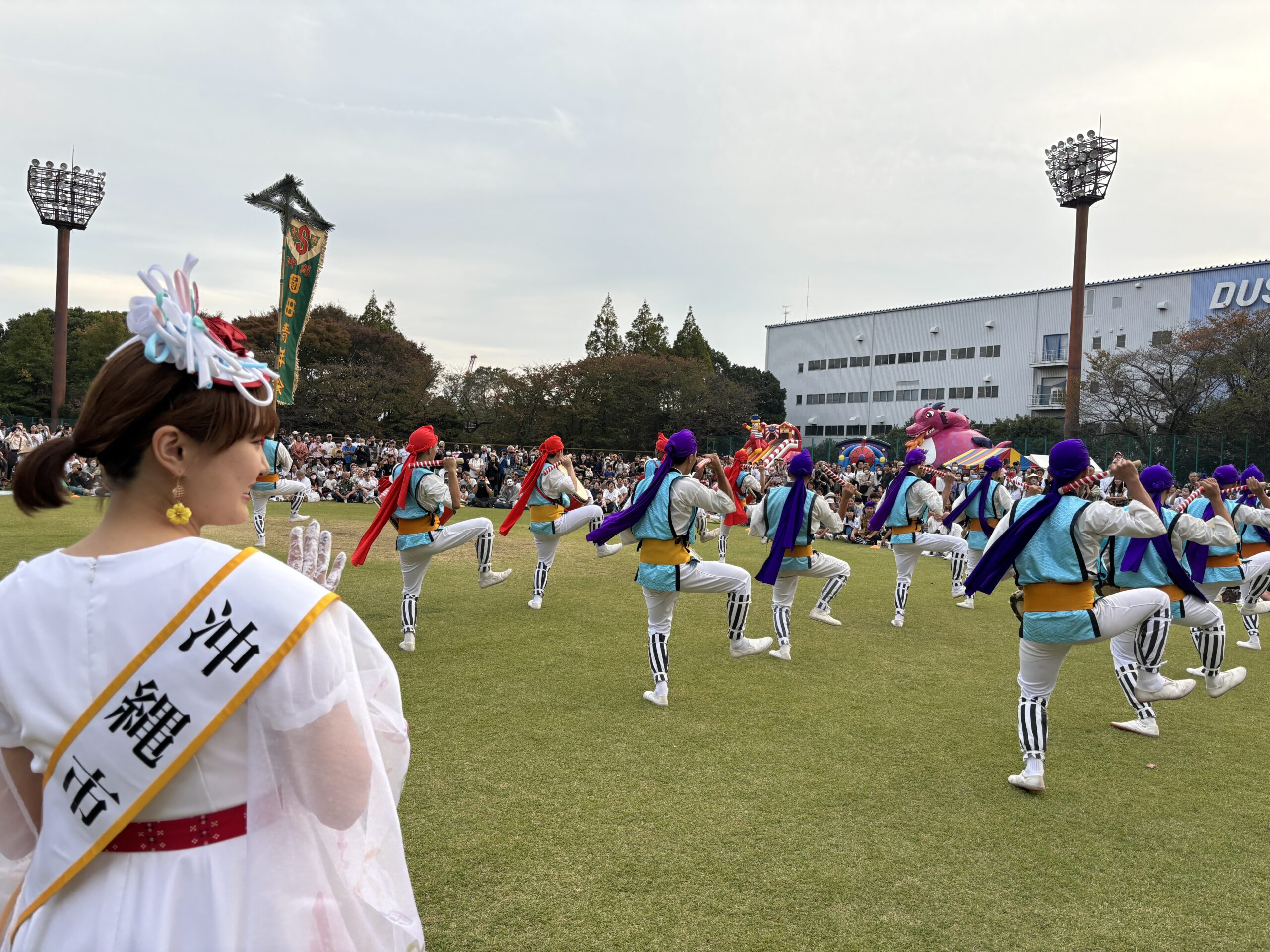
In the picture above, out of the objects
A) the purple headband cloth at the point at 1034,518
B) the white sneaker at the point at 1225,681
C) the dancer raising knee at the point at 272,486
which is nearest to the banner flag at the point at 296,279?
the dancer raising knee at the point at 272,486

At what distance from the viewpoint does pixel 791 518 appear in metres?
7.78

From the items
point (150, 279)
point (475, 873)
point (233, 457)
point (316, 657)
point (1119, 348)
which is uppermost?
point (1119, 348)

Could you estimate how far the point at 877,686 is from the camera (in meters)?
6.94

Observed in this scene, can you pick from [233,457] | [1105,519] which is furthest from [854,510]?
[233,457]

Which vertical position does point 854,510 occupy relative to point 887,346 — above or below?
below

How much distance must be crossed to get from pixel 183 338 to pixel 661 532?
5196 millimetres

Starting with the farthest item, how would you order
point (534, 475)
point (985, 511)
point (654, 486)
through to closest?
point (985, 511) < point (534, 475) < point (654, 486)

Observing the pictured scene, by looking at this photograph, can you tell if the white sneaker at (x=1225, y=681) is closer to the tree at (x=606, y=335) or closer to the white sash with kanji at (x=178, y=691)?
the white sash with kanji at (x=178, y=691)

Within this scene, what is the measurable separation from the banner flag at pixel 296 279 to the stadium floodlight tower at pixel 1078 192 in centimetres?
2451

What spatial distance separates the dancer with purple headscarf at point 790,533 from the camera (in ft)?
25.6

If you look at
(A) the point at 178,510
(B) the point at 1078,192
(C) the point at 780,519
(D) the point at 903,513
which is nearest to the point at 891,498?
(D) the point at 903,513

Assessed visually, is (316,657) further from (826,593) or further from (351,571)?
(351,571)

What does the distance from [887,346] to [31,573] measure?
151 feet

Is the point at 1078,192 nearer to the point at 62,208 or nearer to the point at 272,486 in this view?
the point at 272,486
